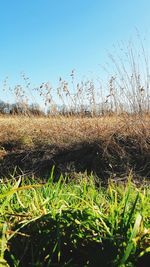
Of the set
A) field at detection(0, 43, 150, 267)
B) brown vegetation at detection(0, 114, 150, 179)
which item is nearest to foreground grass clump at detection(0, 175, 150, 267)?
field at detection(0, 43, 150, 267)

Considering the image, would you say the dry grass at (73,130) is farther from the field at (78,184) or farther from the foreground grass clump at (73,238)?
the foreground grass clump at (73,238)

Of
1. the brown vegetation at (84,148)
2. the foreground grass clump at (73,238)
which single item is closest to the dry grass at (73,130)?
the brown vegetation at (84,148)

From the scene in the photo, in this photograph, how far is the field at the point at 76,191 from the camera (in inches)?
38.1

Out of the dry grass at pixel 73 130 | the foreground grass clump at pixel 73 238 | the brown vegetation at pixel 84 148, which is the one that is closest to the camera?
the foreground grass clump at pixel 73 238

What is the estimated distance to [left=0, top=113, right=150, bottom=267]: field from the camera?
0.97 metres

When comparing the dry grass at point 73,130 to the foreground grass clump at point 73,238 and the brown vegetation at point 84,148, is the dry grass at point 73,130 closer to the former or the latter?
the brown vegetation at point 84,148

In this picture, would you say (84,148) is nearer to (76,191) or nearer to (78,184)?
(78,184)

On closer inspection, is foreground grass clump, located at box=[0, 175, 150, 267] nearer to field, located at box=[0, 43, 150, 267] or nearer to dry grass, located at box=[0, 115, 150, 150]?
field, located at box=[0, 43, 150, 267]

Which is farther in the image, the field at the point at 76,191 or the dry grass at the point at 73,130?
the dry grass at the point at 73,130

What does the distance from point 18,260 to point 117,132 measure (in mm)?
4303

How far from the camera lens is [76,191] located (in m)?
1.79

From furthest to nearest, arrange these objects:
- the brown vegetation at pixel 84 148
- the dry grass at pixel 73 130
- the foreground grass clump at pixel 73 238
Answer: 1. the dry grass at pixel 73 130
2. the brown vegetation at pixel 84 148
3. the foreground grass clump at pixel 73 238

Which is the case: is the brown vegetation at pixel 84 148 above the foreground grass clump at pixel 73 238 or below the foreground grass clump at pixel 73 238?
below

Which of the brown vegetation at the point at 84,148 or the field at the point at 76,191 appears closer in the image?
the field at the point at 76,191
